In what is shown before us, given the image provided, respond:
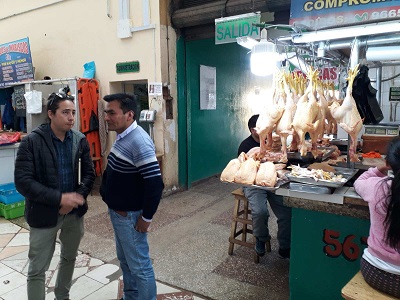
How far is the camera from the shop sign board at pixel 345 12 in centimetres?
323

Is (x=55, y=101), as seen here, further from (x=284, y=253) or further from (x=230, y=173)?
(x=284, y=253)

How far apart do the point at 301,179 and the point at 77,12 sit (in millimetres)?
6731

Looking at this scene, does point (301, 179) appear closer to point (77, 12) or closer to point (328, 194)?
point (328, 194)

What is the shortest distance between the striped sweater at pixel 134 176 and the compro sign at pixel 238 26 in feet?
8.05

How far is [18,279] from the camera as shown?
3.45 m

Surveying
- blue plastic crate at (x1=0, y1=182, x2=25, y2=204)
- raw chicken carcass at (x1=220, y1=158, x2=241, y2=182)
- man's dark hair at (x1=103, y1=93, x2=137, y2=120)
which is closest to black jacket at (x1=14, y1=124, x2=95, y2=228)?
man's dark hair at (x1=103, y1=93, x2=137, y2=120)

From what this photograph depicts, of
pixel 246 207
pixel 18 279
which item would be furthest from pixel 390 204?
pixel 18 279

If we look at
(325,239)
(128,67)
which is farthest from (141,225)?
(128,67)

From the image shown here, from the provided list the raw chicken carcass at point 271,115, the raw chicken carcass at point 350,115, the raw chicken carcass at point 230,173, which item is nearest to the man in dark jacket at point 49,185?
the raw chicken carcass at point 230,173

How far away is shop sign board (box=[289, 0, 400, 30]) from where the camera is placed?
127 inches

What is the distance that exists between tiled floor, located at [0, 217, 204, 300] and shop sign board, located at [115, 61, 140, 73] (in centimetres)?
374

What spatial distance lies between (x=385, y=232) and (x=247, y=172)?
1.14m

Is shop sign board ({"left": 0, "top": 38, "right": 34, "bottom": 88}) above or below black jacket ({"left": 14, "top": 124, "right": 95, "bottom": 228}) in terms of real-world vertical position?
above

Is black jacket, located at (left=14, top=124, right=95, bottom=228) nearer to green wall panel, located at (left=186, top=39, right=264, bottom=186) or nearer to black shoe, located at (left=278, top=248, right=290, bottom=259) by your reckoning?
black shoe, located at (left=278, top=248, right=290, bottom=259)
